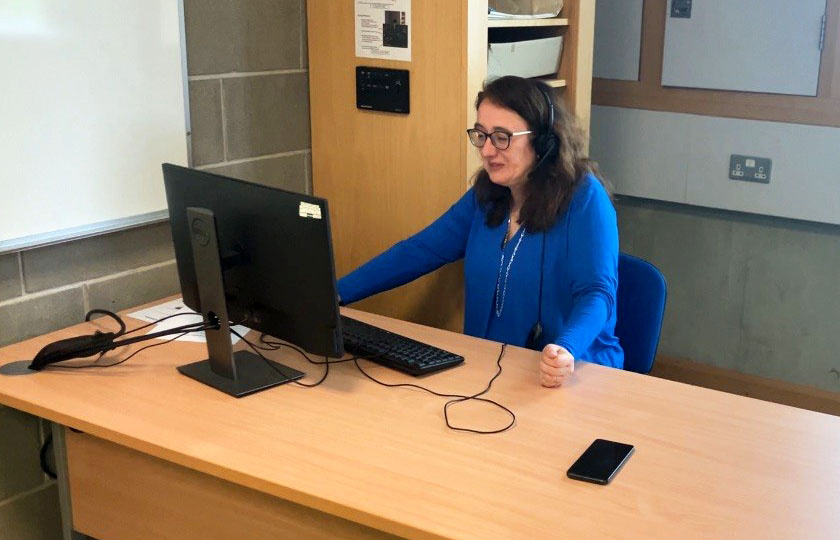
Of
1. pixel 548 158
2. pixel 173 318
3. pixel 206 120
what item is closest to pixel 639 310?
pixel 548 158

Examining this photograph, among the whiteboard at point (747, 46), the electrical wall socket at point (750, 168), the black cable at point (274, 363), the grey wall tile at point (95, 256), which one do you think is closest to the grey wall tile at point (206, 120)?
the grey wall tile at point (95, 256)

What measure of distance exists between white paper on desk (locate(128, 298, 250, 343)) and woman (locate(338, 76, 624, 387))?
0.37 meters

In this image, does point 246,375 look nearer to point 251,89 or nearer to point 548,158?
point 548,158

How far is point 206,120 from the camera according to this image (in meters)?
2.57

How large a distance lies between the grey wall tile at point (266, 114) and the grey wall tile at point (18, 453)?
888 millimetres

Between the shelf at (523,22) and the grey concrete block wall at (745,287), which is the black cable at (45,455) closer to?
the shelf at (523,22)

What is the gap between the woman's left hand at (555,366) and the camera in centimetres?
190

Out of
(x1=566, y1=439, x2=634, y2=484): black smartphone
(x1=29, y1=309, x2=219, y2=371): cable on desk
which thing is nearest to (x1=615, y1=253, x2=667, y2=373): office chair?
(x1=566, y1=439, x2=634, y2=484): black smartphone

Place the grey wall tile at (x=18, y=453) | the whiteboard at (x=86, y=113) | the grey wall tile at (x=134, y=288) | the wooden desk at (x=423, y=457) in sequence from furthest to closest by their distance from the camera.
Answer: the grey wall tile at (x=134, y=288), the grey wall tile at (x=18, y=453), the whiteboard at (x=86, y=113), the wooden desk at (x=423, y=457)

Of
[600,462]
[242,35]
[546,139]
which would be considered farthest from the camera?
[242,35]

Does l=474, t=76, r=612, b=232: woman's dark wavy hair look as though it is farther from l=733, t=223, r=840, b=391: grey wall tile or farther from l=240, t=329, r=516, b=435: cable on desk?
Result: l=733, t=223, r=840, b=391: grey wall tile

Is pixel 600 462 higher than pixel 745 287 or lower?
higher

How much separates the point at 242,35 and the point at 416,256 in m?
0.79

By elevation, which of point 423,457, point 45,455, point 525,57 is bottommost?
point 45,455
